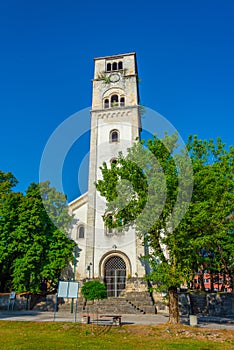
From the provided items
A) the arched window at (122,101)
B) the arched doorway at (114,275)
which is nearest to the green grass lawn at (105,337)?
the arched doorway at (114,275)

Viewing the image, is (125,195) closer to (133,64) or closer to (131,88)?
(131,88)

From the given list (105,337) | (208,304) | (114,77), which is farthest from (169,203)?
(114,77)

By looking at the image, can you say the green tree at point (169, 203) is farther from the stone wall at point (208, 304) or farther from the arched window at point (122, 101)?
the arched window at point (122, 101)

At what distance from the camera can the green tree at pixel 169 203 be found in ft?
46.5

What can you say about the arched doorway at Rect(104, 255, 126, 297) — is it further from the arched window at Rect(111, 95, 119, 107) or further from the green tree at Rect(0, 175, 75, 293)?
the arched window at Rect(111, 95, 119, 107)

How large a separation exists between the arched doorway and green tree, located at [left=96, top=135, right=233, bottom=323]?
414 inches

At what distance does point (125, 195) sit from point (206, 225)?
4485mm

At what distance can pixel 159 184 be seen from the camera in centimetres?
1452

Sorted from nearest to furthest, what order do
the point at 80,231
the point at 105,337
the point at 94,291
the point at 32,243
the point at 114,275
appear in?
1. the point at 105,337
2. the point at 94,291
3. the point at 32,243
4. the point at 114,275
5. the point at 80,231

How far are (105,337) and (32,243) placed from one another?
15.3 meters

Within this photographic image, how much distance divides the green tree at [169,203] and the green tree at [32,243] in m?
11.8

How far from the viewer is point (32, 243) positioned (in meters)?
25.3

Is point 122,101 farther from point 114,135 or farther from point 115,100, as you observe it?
point 114,135

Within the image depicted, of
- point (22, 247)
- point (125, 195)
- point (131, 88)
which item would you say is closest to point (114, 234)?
point (22, 247)
